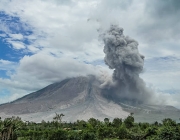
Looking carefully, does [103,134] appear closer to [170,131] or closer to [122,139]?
[122,139]

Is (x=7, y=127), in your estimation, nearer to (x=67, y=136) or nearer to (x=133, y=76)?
(x=67, y=136)

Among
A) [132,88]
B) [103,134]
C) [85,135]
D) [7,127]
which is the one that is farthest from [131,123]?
[132,88]

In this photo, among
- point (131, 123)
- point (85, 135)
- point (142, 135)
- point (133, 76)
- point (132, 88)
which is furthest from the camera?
point (132, 88)

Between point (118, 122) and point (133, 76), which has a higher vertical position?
point (133, 76)

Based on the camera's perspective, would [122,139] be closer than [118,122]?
Yes

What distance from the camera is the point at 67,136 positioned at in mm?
56219

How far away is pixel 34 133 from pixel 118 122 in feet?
109

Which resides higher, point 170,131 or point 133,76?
point 133,76

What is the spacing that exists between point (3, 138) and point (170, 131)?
27670 mm

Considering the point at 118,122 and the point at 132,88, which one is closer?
the point at 118,122

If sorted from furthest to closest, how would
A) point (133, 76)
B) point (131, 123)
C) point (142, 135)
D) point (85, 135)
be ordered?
point (133, 76) < point (131, 123) < point (142, 135) < point (85, 135)

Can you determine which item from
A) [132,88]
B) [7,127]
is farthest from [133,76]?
[7,127]

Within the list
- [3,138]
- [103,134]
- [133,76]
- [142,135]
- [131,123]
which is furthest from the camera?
[133,76]

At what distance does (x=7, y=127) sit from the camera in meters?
44.0
